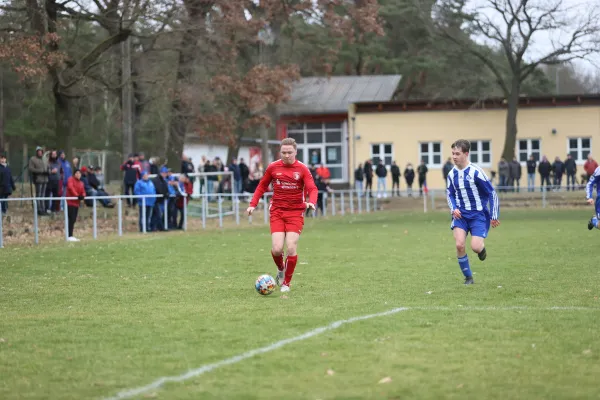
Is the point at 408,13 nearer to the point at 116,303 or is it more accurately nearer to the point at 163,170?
the point at 163,170

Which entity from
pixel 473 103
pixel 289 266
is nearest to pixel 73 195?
pixel 289 266

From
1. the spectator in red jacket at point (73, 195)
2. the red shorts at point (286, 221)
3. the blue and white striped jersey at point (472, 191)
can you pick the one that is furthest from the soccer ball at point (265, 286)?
the spectator in red jacket at point (73, 195)

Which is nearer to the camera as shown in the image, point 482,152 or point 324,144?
point 482,152

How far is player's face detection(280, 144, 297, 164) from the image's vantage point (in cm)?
1261

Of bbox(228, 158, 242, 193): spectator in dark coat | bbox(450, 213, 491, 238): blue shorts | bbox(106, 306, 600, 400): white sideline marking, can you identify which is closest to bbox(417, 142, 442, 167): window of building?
bbox(228, 158, 242, 193): spectator in dark coat

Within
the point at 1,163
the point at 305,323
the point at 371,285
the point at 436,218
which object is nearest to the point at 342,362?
the point at 305,323

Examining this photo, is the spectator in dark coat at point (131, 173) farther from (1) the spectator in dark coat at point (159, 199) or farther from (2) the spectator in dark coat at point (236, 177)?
(2) the spectator in dark coat at point (236, 177)

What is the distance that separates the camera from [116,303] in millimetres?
11812

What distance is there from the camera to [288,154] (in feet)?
41.5

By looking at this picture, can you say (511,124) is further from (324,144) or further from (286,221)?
(286,221)

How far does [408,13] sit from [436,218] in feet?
104

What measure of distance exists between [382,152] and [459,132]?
179 inches

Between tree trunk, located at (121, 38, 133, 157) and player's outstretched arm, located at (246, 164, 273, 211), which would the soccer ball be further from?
tree trunk, located at (121, 38, 133, 157)

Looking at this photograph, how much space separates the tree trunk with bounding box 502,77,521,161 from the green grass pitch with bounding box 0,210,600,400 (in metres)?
35.6
